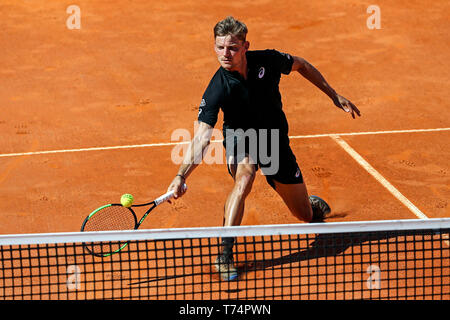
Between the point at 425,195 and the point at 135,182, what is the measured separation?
341 cm

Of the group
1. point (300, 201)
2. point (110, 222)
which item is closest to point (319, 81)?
point (300, 201)

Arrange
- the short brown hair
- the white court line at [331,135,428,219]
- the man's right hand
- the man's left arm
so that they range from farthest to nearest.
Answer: the white court line at [331,135,428,219] < the man's left arm < the short brown hair < the man's right hand

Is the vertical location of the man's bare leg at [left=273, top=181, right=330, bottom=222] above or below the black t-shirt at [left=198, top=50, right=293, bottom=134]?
below

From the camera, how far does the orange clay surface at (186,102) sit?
333 inches

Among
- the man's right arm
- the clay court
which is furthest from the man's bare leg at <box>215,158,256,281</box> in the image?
the clay court

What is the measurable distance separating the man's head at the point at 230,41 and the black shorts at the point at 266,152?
0.68 m

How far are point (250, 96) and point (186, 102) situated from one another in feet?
16.4

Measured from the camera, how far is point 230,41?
6.25 metres

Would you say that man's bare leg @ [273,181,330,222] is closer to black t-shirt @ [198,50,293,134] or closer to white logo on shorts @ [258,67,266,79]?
black t-shirt @ [198,50,293,134]

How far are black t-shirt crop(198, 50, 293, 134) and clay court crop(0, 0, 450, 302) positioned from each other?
1649 millimetres

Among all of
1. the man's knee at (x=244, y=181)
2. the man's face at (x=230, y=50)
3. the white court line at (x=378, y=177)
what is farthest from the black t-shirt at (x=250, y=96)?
the white court line at (x=378, y=177)

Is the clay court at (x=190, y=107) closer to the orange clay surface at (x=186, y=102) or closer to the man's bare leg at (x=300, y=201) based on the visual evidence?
the orange clay surface at (x=186, y=102)

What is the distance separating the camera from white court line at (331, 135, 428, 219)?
8078 mm
